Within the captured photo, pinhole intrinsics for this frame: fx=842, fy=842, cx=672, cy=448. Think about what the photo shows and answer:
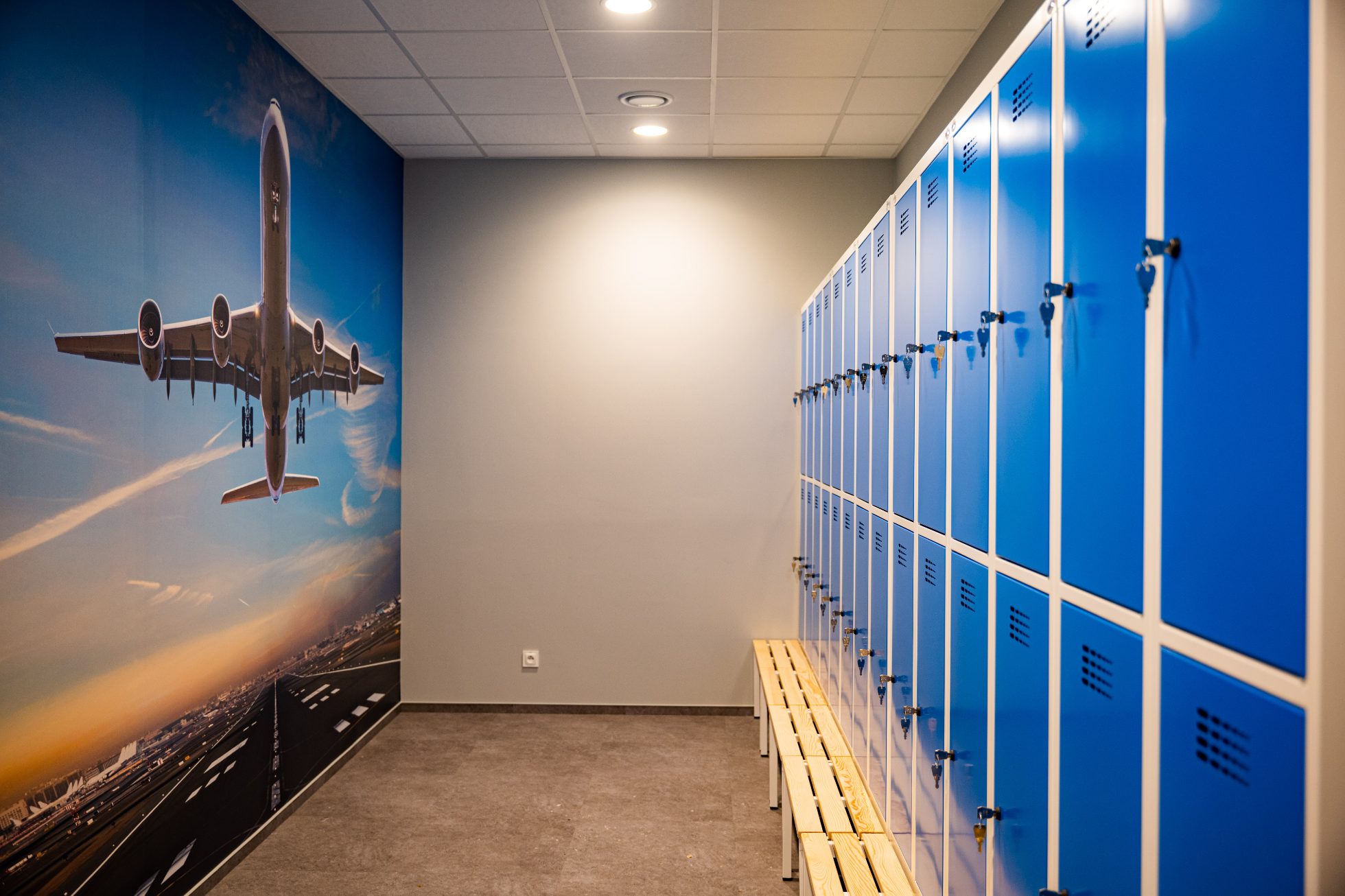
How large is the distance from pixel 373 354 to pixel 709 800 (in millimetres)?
2560

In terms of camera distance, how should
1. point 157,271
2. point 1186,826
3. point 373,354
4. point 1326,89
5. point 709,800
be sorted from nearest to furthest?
point 1326,89
point 1186,826
point 157,271
point 709,800
point 373,354

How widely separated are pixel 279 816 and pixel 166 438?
158 centimetres

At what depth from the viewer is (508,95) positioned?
3.58 m

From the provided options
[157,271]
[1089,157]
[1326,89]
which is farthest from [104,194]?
[1326,89]

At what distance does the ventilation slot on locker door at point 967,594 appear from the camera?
1.62 m

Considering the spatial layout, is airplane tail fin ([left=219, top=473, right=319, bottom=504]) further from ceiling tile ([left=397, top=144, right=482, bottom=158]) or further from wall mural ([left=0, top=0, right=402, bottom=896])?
ceiling tile ([left=397, top=144, right=482, bottom=158])

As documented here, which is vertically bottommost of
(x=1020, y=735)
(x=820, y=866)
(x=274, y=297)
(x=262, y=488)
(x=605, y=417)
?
(x=820, y=866)

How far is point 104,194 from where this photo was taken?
87.7 inches

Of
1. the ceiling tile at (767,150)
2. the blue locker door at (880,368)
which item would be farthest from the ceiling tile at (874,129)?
the blue locker door at (880,368)

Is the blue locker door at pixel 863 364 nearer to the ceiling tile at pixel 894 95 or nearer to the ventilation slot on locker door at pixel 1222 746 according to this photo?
the ceiling tile at pixel 894 95

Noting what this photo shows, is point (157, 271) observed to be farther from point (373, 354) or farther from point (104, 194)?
point (373, 354)

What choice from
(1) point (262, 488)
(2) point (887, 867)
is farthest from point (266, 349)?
(2) point (887, 867)

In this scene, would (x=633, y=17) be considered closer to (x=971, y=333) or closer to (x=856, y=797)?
(x=971, y=333)

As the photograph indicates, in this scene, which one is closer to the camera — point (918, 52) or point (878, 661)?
point (878, 661)
